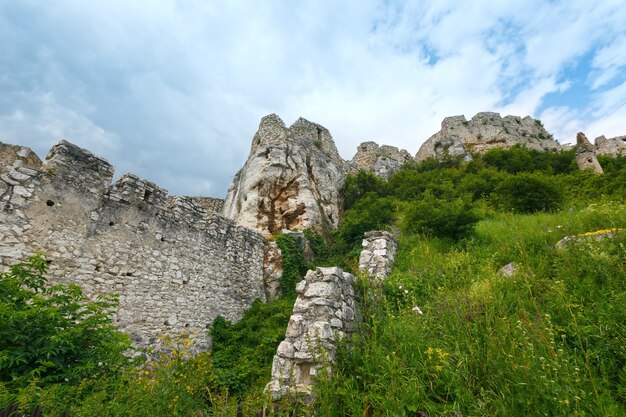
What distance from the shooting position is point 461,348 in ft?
11.9

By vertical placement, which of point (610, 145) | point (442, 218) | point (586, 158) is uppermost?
point (610, 145)

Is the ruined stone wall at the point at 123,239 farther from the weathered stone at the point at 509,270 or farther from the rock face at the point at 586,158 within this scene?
the rock face at the point at 586,158

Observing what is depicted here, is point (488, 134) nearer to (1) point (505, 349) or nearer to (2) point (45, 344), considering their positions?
(1) point (505, 349)

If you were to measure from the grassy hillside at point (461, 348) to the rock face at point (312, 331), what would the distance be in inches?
10.2

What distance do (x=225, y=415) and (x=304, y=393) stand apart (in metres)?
0.98

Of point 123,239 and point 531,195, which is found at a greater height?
point 531,195

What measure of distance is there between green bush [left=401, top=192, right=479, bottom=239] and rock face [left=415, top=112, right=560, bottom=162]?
20517mm

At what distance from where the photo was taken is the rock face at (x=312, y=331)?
386 centimetres

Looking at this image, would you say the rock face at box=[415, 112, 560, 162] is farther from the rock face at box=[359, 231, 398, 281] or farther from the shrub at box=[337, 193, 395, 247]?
the rock face at box=[359, 231, 398, 281]

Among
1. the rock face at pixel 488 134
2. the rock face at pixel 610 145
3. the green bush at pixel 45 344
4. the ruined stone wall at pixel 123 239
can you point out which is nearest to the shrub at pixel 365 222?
the ruined stone wall at pixel 123 239

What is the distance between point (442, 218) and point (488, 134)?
93.1 ft

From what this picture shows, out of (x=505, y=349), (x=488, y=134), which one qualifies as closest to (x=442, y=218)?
(x=505, y=349)

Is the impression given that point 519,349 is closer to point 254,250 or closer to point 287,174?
point 254,250

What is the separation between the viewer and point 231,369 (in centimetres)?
720
